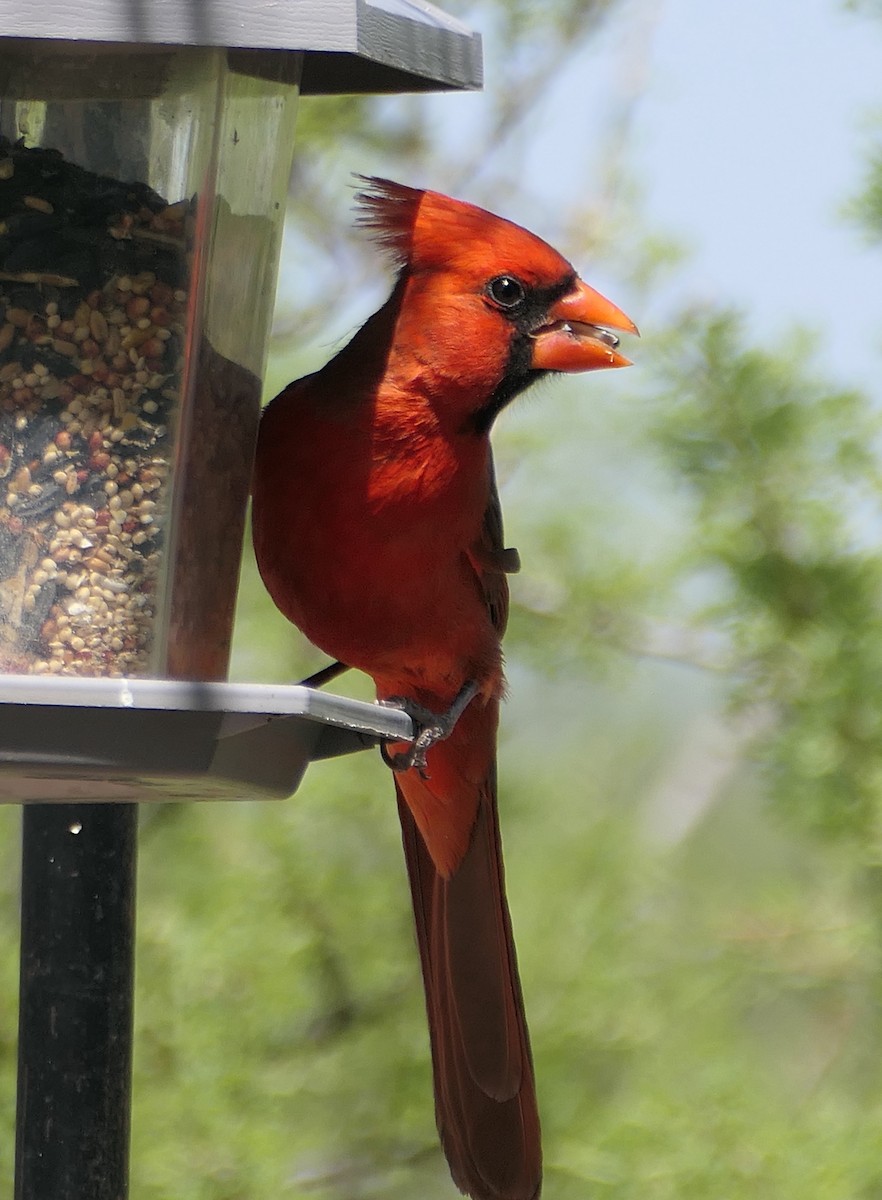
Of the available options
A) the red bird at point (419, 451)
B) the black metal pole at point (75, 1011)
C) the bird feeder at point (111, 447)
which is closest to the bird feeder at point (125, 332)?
the bird feeder at point (111, 447)

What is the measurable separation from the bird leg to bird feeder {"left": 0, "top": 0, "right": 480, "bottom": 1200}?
0.28 metres

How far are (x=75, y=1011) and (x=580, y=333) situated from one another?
0.99m

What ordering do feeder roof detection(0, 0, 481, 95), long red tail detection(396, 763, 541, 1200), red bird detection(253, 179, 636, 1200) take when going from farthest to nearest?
long red tail detection(396, 763, 541, 1200) < red bird detection(253, 179, 636, 1200) < feeder roof detection(0, 0, 481, 95)

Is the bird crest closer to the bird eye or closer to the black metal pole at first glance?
the bird eye

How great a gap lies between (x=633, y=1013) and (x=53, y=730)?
6.20ft

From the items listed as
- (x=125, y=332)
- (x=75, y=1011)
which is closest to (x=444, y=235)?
(x=125, y=332)

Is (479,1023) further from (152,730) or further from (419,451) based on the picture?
(152,730)

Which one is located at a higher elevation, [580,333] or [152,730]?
[580,333]

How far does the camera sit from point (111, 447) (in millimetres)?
1646

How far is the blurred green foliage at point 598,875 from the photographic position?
2.77 m

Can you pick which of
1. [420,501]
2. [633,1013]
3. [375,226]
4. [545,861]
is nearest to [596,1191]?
[633,1013]

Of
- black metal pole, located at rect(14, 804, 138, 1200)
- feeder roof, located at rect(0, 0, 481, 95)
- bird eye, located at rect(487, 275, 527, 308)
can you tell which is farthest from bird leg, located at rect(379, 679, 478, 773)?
feeder roof, located at rect(0, 0, 481, 95)

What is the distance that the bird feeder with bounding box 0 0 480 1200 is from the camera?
158 centimetres

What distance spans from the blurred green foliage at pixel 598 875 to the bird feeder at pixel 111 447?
118 cm
